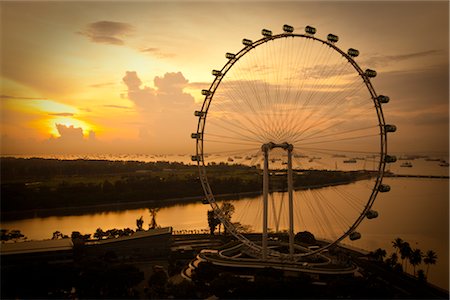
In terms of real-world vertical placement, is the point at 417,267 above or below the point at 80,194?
below

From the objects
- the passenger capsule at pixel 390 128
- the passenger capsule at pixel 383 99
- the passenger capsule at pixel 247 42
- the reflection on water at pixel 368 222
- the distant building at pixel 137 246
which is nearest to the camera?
the passenger capsule at pixel 390 128

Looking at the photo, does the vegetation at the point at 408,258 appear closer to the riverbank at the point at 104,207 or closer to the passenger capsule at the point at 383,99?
the passenger capsule at the point at 383,99

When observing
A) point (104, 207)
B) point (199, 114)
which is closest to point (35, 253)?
point (199, 114)

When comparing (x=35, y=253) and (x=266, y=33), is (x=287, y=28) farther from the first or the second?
(x=35, y=253)

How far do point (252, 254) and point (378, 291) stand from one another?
2.87m

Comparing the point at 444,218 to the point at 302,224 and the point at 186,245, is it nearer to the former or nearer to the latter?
the point at 302,224

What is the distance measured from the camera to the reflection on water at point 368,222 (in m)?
13.5

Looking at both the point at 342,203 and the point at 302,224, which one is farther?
the point at 342,203

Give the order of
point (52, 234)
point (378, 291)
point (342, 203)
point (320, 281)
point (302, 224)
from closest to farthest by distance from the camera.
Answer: point (378, 291), point (320, 281), point (52, 234), point (302, 224), point (342, 203)

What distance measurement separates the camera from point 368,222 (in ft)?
56.5

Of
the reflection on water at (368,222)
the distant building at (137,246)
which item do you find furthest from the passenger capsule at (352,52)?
the distant building at (137,246)

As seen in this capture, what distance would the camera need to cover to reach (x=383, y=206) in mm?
21281

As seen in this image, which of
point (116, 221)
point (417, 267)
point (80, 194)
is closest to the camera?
point (417, 267)

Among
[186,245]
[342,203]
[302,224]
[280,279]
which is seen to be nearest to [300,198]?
[342,203]
